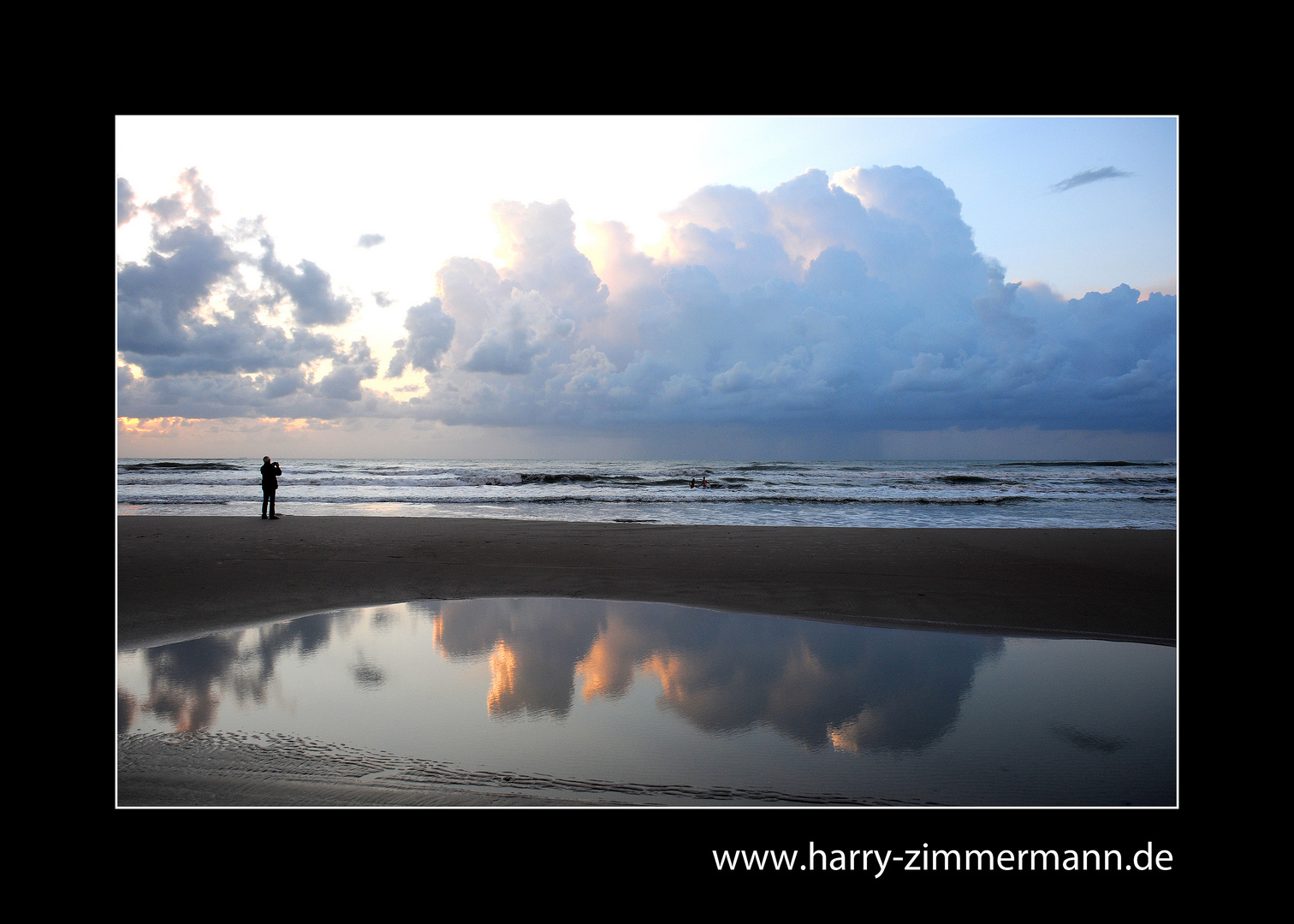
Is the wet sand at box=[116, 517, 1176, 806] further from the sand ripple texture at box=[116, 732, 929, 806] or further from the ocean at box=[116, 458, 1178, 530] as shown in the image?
the ocean at box=[116, 458, 1178, 530]

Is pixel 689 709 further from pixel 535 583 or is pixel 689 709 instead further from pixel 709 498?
pixel 709 498

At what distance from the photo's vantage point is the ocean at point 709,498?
16.6m

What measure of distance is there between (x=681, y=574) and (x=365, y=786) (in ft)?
17.9

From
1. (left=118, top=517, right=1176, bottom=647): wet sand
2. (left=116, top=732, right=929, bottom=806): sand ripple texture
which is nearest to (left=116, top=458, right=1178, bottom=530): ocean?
(left=118, top=517, right=1176, bottom=647): wet sand

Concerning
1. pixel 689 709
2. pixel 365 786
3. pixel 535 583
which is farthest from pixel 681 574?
pixel 365 786

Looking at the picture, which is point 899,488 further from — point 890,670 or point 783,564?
point 890,670

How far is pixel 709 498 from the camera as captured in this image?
78.8ft

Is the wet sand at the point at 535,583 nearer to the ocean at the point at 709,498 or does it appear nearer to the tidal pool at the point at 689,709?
the tidal pool at the point at 689,709

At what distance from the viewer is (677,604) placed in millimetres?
6297

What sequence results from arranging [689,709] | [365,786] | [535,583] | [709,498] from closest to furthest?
1. [365,786]
2. [689,709]
3. [535,583]
4. [709,498]

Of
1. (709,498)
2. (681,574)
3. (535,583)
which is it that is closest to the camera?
(535,583)

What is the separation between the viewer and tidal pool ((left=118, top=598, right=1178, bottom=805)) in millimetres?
2758
